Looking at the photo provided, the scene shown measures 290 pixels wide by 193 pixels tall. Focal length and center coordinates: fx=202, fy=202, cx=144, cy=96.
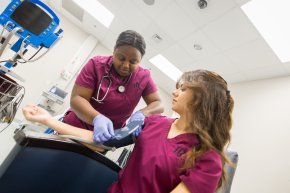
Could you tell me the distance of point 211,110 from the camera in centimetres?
90

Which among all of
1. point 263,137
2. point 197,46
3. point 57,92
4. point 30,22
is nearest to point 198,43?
point 197,46

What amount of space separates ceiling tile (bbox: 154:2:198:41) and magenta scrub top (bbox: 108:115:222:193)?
2318mm

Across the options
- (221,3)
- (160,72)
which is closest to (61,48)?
(160,72)

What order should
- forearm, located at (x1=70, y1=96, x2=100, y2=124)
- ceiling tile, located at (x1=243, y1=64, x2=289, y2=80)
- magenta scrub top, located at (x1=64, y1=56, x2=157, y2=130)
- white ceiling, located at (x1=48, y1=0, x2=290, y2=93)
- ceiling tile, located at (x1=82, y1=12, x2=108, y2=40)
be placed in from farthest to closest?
ceiling tile, located at (x1=82, y1=12, x2=108, y2=40), ceiling tile, located at (x1=243, y1=64, x2=289, y2=80), white ceiling, located at (x1=48, y1=0, x2=290, y2=93), magenta scrub top, located at (x1=64, y1=56, x2=157, y2=130), forearm, located at (x1=70, y1=96, x2=100, y2=124)

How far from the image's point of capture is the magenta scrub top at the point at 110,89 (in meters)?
1.25

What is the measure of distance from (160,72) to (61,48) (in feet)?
7.41

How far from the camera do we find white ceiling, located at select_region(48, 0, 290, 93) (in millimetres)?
2557

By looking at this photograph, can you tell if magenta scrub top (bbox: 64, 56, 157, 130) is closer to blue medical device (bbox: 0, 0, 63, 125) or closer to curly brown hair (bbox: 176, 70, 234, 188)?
blue medical device (bbox: 0, 0, 63, 125)

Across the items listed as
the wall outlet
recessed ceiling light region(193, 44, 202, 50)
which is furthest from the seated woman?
the wall outlet

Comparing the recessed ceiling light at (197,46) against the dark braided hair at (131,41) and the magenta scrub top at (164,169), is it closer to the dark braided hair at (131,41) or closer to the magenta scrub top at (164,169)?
the dark braided hair at (131,41)

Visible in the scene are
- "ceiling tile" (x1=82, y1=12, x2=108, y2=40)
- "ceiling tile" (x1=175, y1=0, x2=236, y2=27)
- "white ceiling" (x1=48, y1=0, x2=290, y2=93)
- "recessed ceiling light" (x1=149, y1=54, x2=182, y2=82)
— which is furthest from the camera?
"recessed ceiling light" (x1=149, y1=54, x2=182, y2=82)

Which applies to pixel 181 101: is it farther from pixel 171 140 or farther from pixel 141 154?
pixel 141 154

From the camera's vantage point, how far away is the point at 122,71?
1.23 meters

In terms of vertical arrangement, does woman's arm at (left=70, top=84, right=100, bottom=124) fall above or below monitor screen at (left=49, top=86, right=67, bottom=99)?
below
